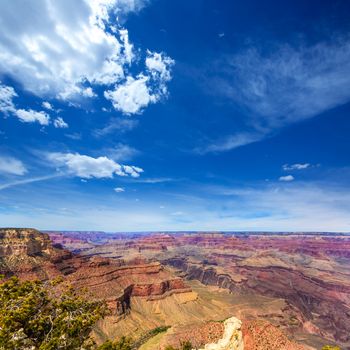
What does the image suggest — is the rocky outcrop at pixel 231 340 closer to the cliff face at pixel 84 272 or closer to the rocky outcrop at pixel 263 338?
the rocky outcrop at pixel 263 338

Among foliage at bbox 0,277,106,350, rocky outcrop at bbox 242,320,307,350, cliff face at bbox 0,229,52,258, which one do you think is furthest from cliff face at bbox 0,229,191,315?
foliage at bbox 0,277,106,350

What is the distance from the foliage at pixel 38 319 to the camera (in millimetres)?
17216

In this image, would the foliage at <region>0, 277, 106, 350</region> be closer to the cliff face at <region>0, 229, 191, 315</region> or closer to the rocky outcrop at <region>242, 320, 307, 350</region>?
the rocky outcrop at <region>242, 320, 307, 350</region>

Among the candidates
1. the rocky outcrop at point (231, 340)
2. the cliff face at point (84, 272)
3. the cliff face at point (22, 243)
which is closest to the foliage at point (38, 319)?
the rocky outcrop at point (231, 340)

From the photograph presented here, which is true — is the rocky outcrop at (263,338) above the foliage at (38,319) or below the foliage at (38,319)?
below

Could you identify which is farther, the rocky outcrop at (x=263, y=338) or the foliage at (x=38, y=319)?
the rocky outcrop at (x=263, y=338)

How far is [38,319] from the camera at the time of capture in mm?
18875

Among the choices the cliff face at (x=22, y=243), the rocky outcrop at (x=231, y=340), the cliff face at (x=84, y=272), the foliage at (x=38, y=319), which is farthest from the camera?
the cliff face at (x=22, y=243)

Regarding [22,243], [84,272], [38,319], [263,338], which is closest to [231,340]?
[263,338]

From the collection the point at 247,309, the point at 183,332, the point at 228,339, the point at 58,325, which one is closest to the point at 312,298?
the point at 247,309

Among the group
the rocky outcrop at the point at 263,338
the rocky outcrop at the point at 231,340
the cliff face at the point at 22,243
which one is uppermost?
the cliff face at the point at 22,243

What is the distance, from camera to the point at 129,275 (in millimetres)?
106438

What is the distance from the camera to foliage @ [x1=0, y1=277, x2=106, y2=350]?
1722cm

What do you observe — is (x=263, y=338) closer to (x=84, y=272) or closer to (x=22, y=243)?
(x=84, y=272)
